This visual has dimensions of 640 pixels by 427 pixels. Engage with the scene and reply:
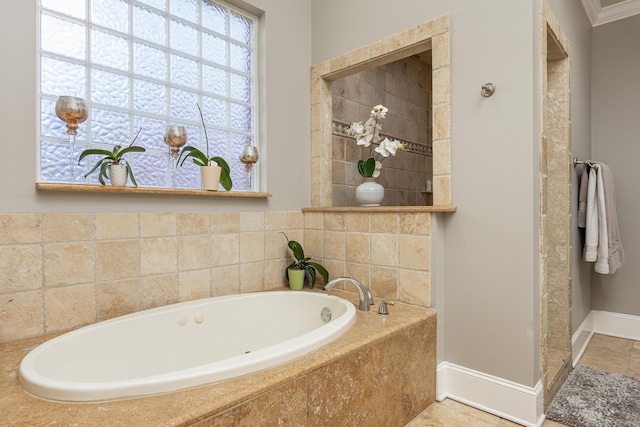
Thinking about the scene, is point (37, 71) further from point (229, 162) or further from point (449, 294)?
point (449, 294)

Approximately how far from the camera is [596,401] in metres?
1.82

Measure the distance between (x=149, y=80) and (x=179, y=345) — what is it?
4.51 ft

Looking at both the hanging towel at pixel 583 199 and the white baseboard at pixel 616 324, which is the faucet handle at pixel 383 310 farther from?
the white baseboard at pixel 616 324

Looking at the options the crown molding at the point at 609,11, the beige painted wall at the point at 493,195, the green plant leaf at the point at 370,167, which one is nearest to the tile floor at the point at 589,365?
the beige painted wall at the point at 493,195

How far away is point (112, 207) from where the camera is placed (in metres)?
1.69

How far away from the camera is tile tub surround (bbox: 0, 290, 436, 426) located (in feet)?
2.95

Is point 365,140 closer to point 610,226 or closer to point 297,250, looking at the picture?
point 297,250

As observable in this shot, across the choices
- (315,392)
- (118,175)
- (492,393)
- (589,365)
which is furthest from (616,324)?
(118,175)

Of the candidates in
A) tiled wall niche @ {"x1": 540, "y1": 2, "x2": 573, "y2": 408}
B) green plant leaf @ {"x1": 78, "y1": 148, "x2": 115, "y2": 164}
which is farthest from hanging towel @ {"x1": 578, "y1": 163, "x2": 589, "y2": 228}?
green plant leaf @ {"x1": 78, "y1": 148, "x2": 115, "y2": 164}

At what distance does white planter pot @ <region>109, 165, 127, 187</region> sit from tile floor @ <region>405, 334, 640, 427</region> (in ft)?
5.65

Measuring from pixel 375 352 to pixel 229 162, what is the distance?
145cm

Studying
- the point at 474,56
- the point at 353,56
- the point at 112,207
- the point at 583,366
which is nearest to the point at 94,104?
the point at 112,207

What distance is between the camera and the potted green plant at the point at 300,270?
89.4 inches

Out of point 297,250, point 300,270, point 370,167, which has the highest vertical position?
point 370,167
